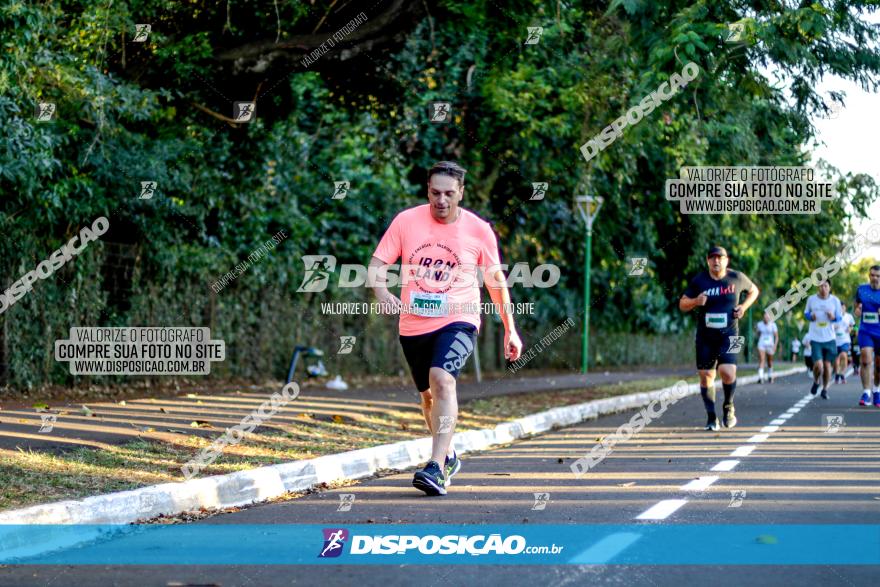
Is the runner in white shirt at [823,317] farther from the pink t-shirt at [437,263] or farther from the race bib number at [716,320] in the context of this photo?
the pink t-shirt at [437,263]

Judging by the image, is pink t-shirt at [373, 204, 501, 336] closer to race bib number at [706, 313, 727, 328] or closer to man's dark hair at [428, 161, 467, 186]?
man's dark hair at [428, 161, 467, 186]

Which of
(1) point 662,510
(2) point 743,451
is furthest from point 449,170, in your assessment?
(2) point 743,451

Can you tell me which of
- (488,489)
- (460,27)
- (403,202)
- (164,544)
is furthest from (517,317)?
(164,544)

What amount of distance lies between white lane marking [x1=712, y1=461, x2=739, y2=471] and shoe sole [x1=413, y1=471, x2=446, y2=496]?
288cm

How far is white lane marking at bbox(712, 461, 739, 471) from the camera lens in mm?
10625

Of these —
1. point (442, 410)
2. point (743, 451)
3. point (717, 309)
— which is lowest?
point (743, 451)

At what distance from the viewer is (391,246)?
9219 millimetres

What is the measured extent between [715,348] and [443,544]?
894 centimetres

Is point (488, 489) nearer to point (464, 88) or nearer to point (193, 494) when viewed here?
point (193, 494)

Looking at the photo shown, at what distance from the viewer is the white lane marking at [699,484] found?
923 centimetres

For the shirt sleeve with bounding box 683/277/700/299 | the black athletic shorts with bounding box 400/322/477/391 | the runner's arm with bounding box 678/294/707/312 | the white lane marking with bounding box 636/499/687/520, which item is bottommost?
the white lane marking with bounding box 636/499/687/520

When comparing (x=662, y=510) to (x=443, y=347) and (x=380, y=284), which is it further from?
(x=380, y=284)

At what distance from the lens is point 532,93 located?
23734 mm

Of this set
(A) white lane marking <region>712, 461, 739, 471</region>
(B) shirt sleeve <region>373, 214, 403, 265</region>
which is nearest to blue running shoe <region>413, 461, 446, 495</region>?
(B) shirt sleeve <region>373, 214, 403, 265</region>
